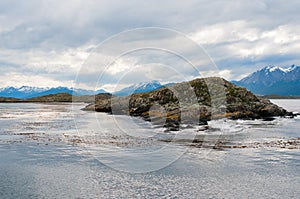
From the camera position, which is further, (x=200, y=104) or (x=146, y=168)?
(x=200, y=104)

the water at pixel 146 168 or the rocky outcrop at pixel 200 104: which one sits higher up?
the rocky outcrop at pixel 200 104

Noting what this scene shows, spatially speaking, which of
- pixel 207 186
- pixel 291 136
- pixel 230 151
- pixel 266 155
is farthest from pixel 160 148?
pixel 291 136

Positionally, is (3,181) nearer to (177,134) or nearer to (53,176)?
(53,176)

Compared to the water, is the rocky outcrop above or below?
above

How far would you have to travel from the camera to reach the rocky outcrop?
77312mm

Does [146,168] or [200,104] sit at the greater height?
[200,104]

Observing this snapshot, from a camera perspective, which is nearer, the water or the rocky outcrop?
the water

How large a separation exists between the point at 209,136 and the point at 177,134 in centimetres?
531

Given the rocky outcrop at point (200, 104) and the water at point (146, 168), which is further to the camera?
the rocky outcrop at point (200, 104)

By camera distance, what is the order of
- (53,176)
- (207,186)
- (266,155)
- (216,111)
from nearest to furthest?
(207,186) < (53,176) < (266,155) < (216,111)

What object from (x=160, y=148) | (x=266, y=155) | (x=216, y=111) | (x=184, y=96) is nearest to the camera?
(x=266, y=155)

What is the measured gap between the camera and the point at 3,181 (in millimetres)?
21469

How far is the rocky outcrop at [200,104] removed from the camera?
77312mm

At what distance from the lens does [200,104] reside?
87.2 meters
